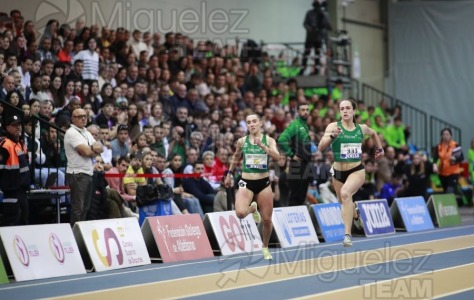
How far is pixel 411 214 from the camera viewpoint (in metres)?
20.2

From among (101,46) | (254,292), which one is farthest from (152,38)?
(254,292)

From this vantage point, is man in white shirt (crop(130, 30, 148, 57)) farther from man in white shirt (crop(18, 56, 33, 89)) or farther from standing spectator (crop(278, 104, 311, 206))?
standing spectator (crop(278, 104, 311, 206))

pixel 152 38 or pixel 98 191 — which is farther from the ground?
pixel 152 38

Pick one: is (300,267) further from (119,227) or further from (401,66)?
(401,66)

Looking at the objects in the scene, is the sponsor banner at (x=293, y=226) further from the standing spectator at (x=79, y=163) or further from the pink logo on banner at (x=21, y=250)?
the pink logo on banner at (x=21, y=250)

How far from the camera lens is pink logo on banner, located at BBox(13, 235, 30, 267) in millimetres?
11680

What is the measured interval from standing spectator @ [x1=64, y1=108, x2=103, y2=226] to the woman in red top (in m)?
13.4

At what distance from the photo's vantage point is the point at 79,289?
34.3 feet

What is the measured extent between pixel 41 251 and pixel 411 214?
10.2m

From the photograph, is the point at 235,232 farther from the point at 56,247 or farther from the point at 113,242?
the point at 56,247

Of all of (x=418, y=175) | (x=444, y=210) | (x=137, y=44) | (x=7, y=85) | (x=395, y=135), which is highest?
(x=137, y=44)

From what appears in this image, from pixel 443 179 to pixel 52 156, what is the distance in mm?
13053

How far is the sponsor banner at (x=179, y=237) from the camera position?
550 inches

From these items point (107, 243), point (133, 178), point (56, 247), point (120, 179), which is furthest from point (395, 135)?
point (56, 247)
